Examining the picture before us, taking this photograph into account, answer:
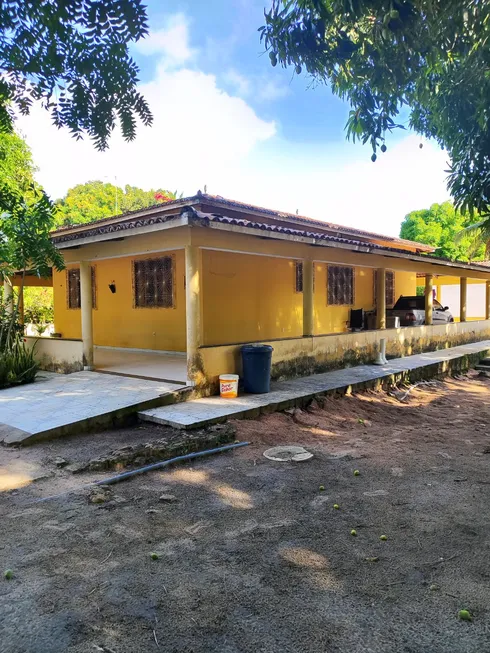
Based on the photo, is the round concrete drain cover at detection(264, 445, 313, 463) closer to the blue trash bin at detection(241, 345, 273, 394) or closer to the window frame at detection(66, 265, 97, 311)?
the blue trash bin at detection(241, 345, 273, 394)

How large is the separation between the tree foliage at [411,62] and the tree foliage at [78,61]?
174 centimetres

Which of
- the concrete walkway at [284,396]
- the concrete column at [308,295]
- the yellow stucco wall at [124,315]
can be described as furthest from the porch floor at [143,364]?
the concrete column at [308,295]

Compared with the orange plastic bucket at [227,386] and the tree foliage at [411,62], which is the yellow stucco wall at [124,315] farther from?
the tree foliage at [411,62]

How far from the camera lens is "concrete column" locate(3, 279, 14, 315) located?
1155 centimetres

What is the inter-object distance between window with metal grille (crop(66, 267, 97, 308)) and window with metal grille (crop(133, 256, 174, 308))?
1929mm

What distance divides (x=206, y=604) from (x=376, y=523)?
71.5 inches

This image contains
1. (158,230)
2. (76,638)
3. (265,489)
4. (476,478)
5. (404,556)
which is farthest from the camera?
(158,230)

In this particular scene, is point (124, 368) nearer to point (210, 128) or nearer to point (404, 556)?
point (210, 128)

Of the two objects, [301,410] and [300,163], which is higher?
[300,163]

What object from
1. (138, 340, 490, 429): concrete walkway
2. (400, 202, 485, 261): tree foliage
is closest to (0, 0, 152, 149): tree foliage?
(138, 340, 490, 429): concrete walkway

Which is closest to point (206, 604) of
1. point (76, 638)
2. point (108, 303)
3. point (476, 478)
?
point (76, 638)

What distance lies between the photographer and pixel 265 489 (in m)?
4.81

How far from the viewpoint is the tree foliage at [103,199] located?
38.0 metres

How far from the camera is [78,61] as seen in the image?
111 inches
